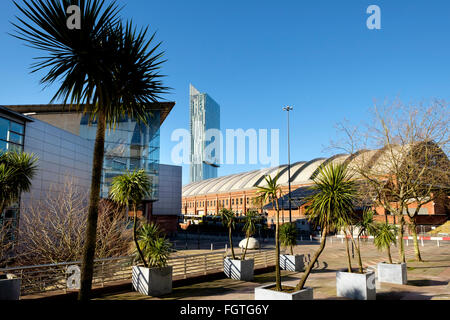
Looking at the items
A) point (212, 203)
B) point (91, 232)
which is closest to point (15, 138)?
point (91, 232)

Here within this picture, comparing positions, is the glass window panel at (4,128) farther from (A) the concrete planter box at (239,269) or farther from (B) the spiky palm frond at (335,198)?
(B) the spiky palm frond at (335,198)

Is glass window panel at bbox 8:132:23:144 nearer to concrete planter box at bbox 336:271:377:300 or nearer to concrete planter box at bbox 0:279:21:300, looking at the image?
concrete planter box at bbox 0:279:21:300

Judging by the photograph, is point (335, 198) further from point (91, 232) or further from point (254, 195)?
point (254, 195)

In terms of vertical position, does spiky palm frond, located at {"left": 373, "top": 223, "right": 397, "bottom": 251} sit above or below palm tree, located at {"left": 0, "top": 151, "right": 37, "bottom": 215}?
below

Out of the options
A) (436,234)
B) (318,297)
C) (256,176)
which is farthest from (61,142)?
(256,176)

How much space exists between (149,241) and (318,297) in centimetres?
631

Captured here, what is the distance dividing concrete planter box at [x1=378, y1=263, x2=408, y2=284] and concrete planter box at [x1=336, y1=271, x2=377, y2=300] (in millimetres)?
3385

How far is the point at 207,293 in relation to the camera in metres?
12.4

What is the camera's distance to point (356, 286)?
36.7ft

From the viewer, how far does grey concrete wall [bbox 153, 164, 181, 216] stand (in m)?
64.1

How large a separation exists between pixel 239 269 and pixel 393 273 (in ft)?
21.6

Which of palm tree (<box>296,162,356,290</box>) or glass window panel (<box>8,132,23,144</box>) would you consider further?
glass window panel (<box>8,132,23,144</box>)

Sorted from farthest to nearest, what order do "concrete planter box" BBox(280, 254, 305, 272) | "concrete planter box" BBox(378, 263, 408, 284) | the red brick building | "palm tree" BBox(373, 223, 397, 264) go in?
the red brick building
"concrete planter box" BBox(280, 254, 305, 272)
"palm tree" BBox(373, 223, 397, 264)
"concrete planter box" BBox(378, 263, 408, 284)

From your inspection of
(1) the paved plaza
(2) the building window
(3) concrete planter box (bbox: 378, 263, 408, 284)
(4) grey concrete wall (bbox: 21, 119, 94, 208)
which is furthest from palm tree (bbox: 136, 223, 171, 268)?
(2) the building window
